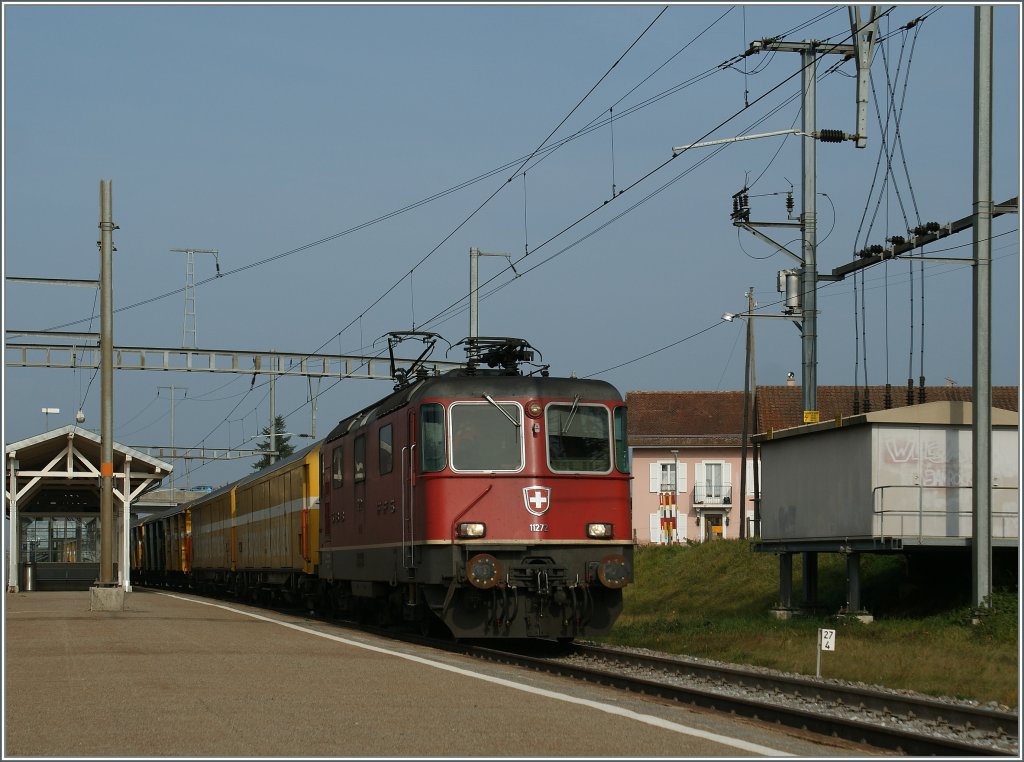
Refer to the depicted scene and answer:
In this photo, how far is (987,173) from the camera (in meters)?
17.7

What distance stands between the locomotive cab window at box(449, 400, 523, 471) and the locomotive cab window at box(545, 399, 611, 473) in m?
0.43

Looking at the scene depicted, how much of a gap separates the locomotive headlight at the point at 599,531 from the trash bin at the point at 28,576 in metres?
31.6

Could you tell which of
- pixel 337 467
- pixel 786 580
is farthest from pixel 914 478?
pixel 337 467

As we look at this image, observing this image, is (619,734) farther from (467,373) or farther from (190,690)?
(467,373)

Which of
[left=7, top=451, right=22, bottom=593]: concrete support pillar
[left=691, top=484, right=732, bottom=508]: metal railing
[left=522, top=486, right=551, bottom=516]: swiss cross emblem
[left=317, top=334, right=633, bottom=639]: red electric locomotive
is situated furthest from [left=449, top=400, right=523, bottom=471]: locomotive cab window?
[left=691, top=484, right=732, bottom=508]: metal railing

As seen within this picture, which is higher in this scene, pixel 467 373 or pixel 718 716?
pixel 467 373

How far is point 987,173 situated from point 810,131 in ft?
19.0

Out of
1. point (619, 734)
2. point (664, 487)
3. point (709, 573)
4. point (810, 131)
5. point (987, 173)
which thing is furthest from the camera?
point (664, 487)

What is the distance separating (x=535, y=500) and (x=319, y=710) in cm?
634

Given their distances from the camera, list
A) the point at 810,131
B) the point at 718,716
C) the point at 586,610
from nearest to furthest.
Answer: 1. the point at 718,716
2. the point at 586,610
3. the point at 810,131

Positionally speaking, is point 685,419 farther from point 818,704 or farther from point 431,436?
point 818,704

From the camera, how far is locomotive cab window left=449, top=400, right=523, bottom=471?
54.2 feet

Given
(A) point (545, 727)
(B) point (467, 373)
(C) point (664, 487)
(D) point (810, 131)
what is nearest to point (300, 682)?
(A) point (545, 727)

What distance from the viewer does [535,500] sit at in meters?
16.4
